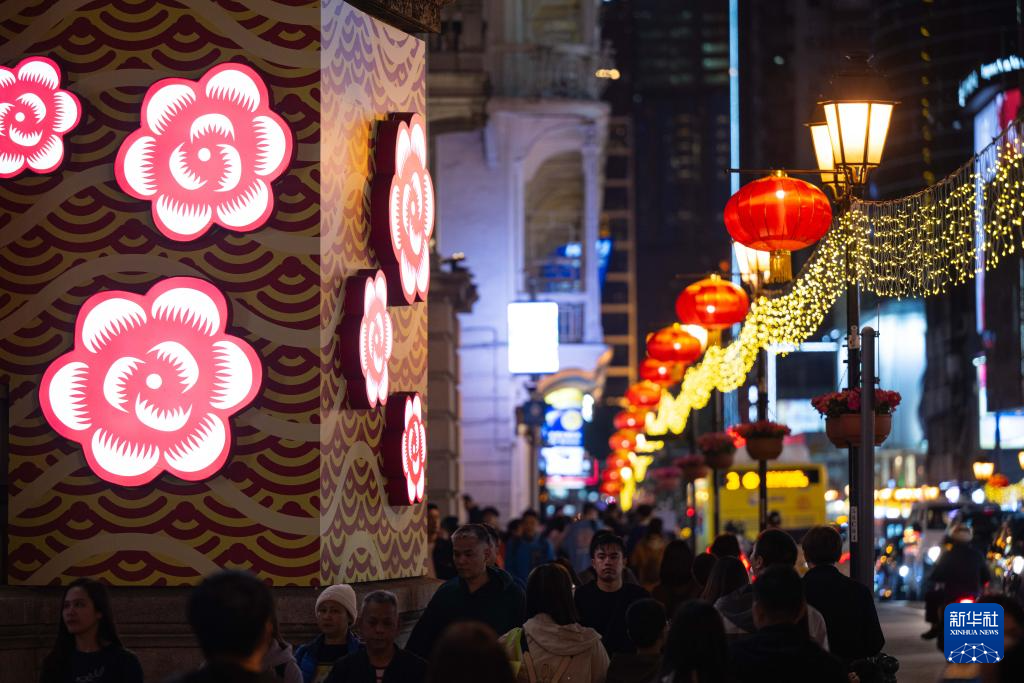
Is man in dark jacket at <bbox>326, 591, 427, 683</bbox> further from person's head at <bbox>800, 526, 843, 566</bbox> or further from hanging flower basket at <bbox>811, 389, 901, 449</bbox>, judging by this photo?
hanging flower basket at <bbox>811, 389, 901, 449</bbox>

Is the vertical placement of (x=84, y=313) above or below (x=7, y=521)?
above

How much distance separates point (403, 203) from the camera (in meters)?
13.4

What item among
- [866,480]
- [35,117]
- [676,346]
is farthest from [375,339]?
[676,346]

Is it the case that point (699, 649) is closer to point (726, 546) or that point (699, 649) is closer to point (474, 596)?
point (474, 596)

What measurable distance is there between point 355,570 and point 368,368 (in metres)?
1.41

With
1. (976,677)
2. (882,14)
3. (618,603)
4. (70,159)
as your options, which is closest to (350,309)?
(70,159)

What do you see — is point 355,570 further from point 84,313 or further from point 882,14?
point 882,14

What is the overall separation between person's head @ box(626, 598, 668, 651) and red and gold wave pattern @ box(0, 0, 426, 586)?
396 cm

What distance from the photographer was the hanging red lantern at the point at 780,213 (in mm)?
15133

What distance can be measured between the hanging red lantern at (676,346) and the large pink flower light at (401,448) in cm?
1539

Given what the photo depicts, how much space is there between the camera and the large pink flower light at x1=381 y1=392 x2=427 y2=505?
13.2m

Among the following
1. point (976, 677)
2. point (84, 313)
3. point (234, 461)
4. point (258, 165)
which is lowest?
point (976, 677)

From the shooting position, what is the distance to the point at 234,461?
1191 centimetres

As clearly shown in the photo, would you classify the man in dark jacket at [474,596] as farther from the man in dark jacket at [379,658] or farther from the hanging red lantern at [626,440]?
the hanging red lantern at [626,440]
